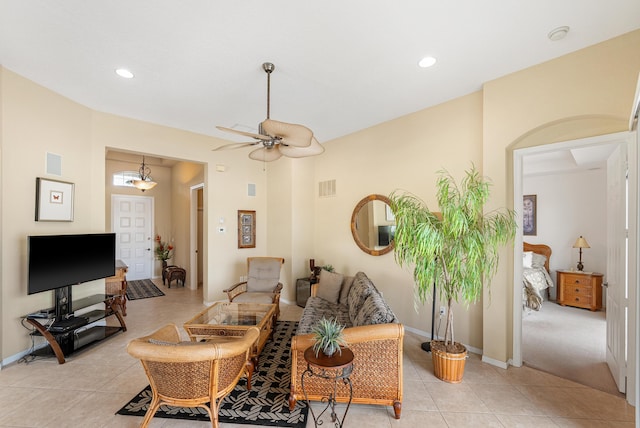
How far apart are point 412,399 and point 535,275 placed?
3970 millimetres

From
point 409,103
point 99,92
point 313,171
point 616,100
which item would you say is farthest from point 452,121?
point 99,92

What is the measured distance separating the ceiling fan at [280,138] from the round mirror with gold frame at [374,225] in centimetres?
177

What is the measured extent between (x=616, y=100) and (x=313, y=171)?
404 cm

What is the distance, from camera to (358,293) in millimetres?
3145

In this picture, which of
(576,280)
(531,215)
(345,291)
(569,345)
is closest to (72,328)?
(345,291)

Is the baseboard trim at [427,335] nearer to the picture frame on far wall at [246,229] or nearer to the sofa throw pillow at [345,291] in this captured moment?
the sofa throw pillow at [345,291]

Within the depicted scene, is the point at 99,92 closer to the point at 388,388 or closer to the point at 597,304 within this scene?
the point at 388,388

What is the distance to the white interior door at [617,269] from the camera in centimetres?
236

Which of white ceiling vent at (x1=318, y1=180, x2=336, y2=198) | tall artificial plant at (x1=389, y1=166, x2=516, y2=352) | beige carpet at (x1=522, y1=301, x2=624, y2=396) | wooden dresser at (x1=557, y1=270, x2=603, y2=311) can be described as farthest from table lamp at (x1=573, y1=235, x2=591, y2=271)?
white ceiling vent at (x1=318, y1=180, x2=336, y2=198)

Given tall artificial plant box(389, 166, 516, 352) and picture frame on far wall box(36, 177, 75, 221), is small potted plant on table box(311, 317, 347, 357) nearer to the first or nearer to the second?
tall artificial plant box(389, 166, 516, 352)

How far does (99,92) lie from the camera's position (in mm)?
3230

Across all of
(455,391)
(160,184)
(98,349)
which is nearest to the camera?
(455,391)

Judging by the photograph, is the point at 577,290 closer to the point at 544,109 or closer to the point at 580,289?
the point at 580,289

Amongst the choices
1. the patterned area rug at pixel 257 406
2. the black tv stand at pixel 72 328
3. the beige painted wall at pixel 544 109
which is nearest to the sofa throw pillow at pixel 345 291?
the patterned area rug at pixel 257 406
